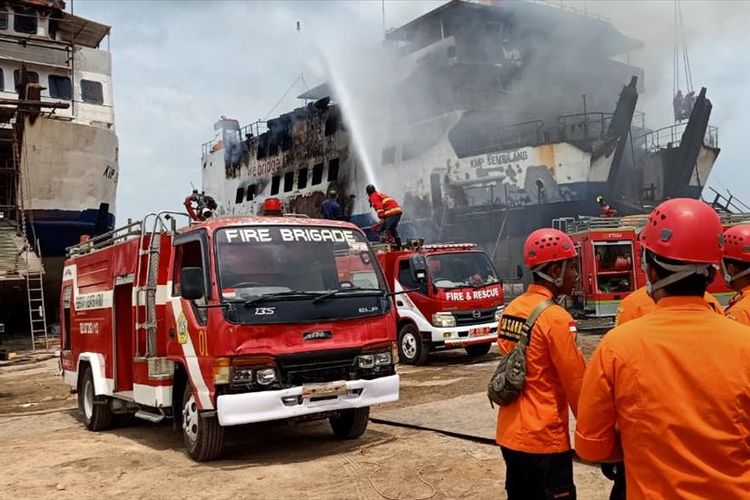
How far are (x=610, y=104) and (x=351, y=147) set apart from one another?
1341 cm

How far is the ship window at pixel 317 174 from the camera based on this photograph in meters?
33.6

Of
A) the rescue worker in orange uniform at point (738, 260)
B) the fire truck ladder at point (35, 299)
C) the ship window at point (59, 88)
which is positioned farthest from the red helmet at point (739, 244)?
the ship window at point (59, 88)

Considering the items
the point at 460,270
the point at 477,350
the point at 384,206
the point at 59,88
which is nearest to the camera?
the point at 460,270

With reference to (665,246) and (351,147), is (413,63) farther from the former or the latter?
(665,246)

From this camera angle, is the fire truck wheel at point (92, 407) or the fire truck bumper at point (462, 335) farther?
the fire truck bumper at point (462, 335)

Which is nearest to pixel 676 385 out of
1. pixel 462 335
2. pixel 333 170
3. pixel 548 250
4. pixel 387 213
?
pixel 548 250

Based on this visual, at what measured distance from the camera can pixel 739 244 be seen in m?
4.21

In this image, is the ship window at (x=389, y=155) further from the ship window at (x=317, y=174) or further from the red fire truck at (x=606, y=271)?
the red fire truck at (x=606, y=271)

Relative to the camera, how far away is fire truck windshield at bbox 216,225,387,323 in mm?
6102

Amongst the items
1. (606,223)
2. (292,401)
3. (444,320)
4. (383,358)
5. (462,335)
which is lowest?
(462,335)

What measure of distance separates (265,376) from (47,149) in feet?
65.5

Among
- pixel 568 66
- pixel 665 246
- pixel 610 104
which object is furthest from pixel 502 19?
pixel 665 246

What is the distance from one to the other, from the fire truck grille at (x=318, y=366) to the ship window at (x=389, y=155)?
24771 millimetres

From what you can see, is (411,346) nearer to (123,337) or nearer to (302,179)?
(123,337)
